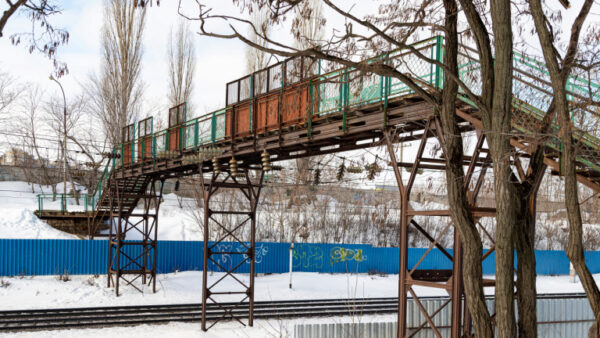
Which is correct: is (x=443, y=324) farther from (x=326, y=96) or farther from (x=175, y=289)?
(x=175, y=289)

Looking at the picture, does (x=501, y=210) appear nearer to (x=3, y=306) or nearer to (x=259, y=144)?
(x=259, y=144)

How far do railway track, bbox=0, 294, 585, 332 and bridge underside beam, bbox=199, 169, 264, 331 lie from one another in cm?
77

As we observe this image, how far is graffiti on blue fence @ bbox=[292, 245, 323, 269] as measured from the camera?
97.7ft

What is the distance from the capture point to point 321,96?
38.3ft

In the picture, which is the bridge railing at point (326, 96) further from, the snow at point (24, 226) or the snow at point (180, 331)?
the snow at point (24, 226)

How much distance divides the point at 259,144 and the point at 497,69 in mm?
8916

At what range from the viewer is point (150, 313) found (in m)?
18.8

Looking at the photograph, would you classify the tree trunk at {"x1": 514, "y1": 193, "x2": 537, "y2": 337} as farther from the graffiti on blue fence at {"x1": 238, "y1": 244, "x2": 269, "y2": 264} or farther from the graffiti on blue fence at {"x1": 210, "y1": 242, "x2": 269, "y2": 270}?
the graffiti on blue fence at {"x1": 238, "y1": 244, "x2": 269, "y2": 264}

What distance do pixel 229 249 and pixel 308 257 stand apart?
15.1 ft

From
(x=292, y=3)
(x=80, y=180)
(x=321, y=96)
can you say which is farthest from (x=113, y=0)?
(x=292, y=3)

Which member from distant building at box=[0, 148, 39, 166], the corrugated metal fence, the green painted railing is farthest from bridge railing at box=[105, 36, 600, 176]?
distant building at box=[0, 148, 39, 166]

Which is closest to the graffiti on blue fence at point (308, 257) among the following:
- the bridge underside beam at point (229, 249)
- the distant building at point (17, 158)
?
the bridge underside beam at point (229, 249)

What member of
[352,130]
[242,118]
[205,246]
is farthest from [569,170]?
[205,246]

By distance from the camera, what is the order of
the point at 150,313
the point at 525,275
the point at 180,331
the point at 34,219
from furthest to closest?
the point at 34,219
the point at 150,313
the point at 180,331
the point at 525,275
